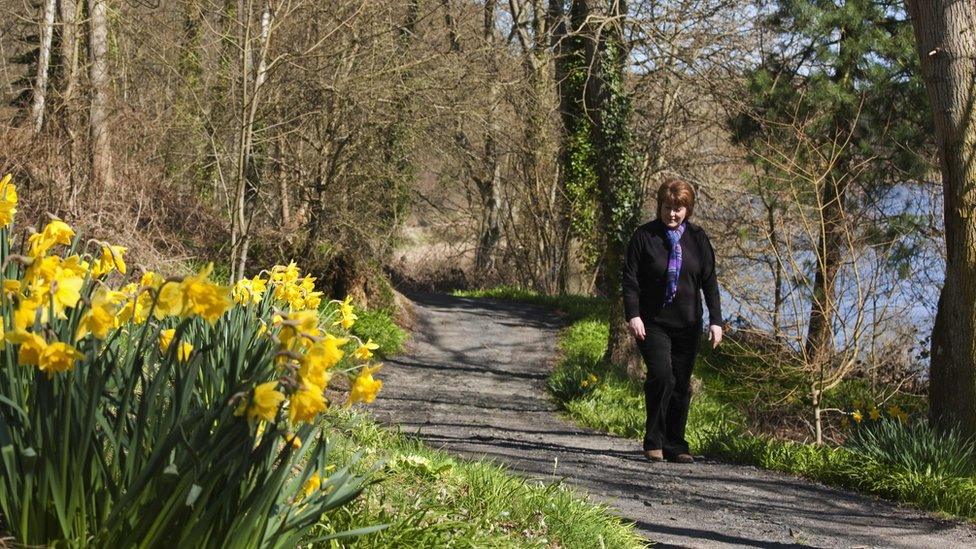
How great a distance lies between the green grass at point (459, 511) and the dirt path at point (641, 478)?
2.13 feet

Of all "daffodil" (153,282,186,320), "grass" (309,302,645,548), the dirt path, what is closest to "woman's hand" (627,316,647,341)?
the dirt path

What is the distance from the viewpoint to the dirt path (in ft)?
17.1

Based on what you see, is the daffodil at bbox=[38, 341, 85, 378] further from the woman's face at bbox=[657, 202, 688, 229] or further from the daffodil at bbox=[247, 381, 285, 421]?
the woman's face at bbox=[657, 202, 688, 229]

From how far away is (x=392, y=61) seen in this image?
42.2 ft

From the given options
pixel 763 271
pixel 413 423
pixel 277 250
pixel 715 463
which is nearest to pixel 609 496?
pixel 715 463

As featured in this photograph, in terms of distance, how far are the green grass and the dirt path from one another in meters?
0.65

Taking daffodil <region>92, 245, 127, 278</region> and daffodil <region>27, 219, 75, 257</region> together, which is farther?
daffodil <region>92, 245, 127, 278</region>

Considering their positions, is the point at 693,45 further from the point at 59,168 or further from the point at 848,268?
the point at 59,168

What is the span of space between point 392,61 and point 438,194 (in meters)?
A: 18.1

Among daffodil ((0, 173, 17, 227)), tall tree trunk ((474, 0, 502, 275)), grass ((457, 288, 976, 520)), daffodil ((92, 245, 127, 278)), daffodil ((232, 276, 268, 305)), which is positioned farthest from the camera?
tall tree trunk ((474, 0, 502, 275))

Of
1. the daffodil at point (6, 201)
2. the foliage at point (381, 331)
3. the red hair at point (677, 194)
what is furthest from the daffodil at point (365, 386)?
the foliage at point (381, 331)

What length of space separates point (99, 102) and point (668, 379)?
8.57 m

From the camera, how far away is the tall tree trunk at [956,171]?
6.89m

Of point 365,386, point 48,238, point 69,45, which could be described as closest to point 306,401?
point 365,386
